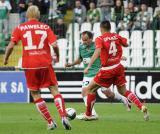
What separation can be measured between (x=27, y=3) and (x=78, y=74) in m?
5.41

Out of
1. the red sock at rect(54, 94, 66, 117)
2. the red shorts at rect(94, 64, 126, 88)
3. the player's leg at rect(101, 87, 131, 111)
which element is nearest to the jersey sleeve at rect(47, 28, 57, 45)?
the red sock at rect(54, 94, 66, 117)

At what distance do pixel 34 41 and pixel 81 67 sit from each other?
11223 mm

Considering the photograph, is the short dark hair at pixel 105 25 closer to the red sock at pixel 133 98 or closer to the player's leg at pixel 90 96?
the player's leg at pixel 90 96

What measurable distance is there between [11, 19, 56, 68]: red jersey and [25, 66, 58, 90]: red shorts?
0.13m

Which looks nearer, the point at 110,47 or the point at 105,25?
the point at 105,25

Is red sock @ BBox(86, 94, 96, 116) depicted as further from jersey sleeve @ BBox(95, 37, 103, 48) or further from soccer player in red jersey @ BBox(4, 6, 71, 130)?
soccer player in red jersey @ BBox(4, 6, 71, 130)

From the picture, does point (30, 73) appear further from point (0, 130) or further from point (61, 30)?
point (61, 30)

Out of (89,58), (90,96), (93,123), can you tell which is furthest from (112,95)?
(93,123)

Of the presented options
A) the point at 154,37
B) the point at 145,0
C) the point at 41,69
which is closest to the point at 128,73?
the point at 154,37

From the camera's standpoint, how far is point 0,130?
47.5 feet

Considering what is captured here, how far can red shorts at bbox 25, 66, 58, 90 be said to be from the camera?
47.5 feet

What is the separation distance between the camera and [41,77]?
14547mm

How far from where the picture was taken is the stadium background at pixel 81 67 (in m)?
24.3

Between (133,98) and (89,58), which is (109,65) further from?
(89,58)
